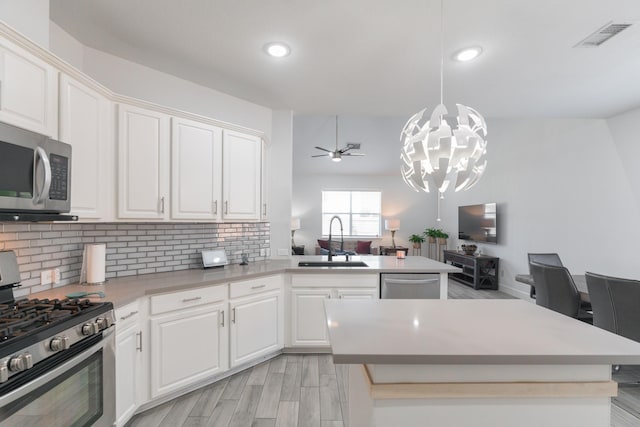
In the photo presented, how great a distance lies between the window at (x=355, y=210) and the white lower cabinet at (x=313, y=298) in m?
6.21

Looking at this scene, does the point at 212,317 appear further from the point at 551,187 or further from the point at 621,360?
the point at 551,187

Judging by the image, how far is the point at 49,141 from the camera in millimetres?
1731

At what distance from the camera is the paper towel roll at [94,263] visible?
2.34 m

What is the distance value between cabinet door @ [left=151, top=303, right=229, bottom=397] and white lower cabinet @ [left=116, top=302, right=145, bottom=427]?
0.10 m

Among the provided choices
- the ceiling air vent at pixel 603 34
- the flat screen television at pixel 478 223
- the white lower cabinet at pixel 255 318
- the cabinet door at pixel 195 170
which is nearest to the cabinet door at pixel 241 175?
the cabinet door at pixel 195 170

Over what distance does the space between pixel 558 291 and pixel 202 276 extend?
3.20m

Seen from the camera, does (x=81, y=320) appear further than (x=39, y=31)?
No

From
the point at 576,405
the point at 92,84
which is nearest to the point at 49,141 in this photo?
the point at 92,84

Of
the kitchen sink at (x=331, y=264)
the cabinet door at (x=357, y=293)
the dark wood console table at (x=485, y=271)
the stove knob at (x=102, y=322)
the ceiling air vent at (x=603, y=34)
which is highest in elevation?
the ceiling air vent at (x=603, y=34)

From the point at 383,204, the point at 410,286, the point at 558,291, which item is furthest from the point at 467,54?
the point at 383,204

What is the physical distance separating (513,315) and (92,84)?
2.89 metres

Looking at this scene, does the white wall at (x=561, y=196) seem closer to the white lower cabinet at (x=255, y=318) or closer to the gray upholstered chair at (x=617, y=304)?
the gray upholstered chair at (x=617, y=304)

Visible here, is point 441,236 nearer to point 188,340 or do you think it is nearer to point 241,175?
point 241,175

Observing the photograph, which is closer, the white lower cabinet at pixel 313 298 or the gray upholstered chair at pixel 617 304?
the gray upholstered chair at pixel 617 304
